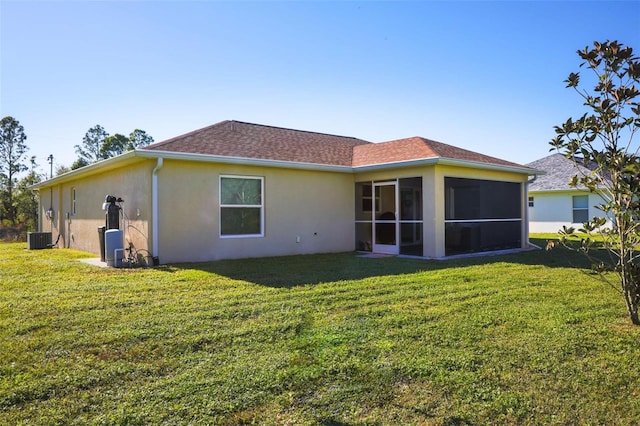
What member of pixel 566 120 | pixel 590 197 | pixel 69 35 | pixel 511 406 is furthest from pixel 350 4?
pixel 590 197

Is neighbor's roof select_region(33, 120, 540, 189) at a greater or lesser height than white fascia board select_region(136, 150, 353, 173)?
greater

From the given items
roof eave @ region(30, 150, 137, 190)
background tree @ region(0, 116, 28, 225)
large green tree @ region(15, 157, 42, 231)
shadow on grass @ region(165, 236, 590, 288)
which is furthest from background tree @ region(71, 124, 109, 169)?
shadow on grass @ region(165, 236, 590, 288)

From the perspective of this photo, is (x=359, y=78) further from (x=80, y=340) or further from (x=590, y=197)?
(x=590, y=197)

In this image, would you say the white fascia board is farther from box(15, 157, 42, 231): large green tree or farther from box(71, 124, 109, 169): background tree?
box(71, 124, 109, 169): background tree

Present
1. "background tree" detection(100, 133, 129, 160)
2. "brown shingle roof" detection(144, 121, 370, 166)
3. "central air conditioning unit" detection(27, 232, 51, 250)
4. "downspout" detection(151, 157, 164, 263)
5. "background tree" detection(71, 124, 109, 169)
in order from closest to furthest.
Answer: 1. "downspout" detection(151, 157, 164, 263)
2. "brown shingle roof" detection(144, 121, 370, 166)
3. "central air conditioning unit" detection(27, 232, 51, 250)
4. "background tree" detection(100, 133, 129, 160)
5. "background tree" detection(71, 124, 109, 169)

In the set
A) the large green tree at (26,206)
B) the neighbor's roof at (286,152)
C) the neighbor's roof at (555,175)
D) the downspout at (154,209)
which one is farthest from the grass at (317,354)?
the large green tree at (26,206)

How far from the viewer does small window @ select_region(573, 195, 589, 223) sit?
21.7 metres

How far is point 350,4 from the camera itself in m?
10.1

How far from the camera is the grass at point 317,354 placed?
2.93m

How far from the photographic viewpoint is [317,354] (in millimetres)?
3918

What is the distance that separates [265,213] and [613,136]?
838cm

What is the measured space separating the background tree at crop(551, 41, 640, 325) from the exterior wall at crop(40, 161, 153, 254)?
8.71 metres

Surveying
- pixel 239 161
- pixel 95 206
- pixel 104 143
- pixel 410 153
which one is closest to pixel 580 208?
pixel 410 153

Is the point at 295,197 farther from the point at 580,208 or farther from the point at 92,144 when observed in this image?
the point at 92,144
